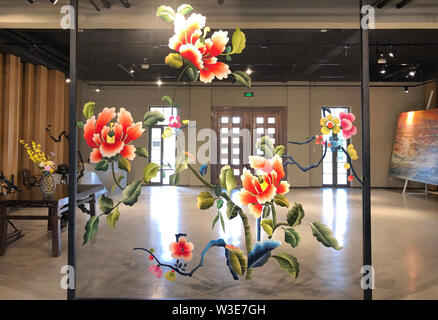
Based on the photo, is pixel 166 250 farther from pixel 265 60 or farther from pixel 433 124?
pixel 433 124

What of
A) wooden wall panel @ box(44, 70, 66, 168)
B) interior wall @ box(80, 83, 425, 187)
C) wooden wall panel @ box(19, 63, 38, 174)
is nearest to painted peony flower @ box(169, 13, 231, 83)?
wooden wall panel @ box(19, 63, 38, 174)

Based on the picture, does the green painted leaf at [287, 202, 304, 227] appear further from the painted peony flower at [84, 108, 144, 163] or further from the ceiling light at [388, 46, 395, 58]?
the ceiling light at [388, 46, 395, 58]

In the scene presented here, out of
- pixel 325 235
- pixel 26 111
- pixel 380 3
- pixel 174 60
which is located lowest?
pixel 325 235

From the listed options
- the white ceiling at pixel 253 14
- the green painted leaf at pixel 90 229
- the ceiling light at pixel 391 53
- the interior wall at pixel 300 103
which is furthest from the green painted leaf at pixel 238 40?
the interior wall at pixel 300 103

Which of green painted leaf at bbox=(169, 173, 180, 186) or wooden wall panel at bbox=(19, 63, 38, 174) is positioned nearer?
green painted leaf at bbox=(169, 173, 180, 186)

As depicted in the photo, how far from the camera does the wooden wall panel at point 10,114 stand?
Answer: 21.1 ft

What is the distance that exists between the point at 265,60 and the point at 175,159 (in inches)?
254

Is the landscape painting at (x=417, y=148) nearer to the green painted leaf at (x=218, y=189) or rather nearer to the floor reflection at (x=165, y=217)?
the floor reflection at (x=165, y=217)

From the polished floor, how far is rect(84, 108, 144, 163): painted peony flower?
126 centimetres

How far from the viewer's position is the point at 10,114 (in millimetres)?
6496

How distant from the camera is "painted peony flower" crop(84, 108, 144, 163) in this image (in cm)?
223

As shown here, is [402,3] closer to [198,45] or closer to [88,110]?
[198,45]

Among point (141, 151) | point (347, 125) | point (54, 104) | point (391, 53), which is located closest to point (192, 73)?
point (141, 151)

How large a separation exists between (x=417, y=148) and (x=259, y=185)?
825 centimetres
